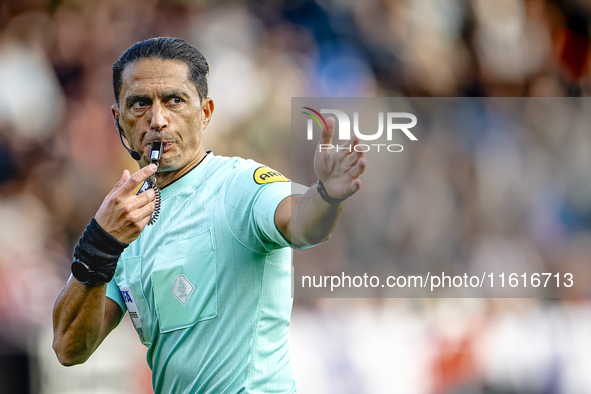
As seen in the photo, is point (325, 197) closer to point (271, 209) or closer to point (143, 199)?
point (271, 209)

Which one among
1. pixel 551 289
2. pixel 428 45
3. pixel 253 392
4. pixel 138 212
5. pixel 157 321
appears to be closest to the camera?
pixel 138 212

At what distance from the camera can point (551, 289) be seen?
14.9 ft

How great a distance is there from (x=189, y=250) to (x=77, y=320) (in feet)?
1.47

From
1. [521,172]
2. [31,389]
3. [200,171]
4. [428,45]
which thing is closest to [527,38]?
[428,45]

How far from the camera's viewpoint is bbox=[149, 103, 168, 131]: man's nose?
77.1 inches

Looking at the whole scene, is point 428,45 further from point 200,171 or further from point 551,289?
point 200,171

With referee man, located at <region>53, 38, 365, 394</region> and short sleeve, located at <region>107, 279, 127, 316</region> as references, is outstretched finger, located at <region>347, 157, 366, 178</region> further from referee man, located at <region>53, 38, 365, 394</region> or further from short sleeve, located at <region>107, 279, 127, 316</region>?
short sleeve, located at <region>107, 279, 127, 316</region>

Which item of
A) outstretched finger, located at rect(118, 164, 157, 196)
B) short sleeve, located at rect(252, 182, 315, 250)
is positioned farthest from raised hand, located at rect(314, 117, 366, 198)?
outstretched finger, located at rect(118, 164, 157, 196)

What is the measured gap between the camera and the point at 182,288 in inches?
72.4

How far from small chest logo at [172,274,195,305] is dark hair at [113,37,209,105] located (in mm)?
738

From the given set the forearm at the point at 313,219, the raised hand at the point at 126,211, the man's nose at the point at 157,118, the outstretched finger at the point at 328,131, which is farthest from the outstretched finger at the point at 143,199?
the outstretched finger at the point at 328,131

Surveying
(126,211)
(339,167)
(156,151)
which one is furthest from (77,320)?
(339,167)

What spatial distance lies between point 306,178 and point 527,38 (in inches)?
91.6

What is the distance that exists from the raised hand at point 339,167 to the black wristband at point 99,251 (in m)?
0.67
